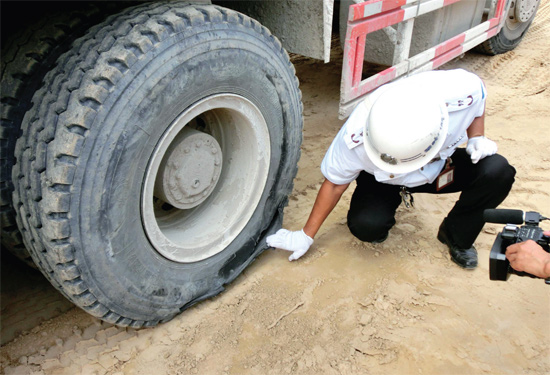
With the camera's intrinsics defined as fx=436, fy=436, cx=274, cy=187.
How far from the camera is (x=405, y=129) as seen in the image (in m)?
1.74

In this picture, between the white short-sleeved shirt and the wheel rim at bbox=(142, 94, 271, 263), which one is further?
the white short-sleeved shirt

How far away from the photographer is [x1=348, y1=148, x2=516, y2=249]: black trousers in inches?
86.2

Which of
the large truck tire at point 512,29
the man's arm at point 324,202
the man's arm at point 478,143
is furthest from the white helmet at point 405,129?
the large truck tire at point 512,29

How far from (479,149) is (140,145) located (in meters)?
1.64

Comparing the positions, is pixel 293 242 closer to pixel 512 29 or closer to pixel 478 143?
pixel 478 143

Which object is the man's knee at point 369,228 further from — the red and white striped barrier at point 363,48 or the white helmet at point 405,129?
the red and white striped barrier at point 363,48

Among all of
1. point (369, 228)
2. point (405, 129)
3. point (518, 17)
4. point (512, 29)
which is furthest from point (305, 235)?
point (512, 29)

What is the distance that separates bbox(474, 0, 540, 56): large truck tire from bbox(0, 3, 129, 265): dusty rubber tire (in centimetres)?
490

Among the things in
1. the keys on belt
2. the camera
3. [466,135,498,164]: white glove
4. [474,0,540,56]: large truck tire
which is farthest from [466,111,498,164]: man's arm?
[474,0,540,56]: large truck tire

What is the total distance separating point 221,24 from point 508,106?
3347mm

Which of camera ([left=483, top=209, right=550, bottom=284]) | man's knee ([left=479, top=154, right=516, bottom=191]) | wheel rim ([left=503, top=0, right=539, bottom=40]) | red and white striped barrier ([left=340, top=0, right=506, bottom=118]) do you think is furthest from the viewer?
wheel rim ([left=503, top=0, right=539, bottom=40])

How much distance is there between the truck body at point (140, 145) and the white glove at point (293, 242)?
0.34ft

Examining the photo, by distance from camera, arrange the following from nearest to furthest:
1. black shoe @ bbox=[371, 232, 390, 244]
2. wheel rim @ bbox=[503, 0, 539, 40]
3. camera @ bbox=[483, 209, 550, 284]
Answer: camera @ bbox=[483, 209, 550, 284] → black shoe @ bbox=[371, 232, 390, 244] → wheel rim @ bbox=[503, 0, 539, 40]

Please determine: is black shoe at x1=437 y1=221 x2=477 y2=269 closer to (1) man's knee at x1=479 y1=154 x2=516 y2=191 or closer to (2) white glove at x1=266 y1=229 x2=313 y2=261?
(1) man's knee at x1=479 y1=154 x2=516 y2=191
